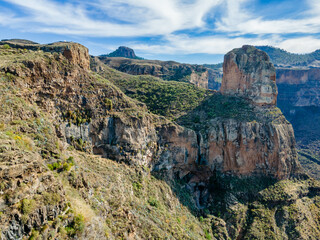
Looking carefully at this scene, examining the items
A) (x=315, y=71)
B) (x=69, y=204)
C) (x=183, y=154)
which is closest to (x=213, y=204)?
(x=183, y=154)

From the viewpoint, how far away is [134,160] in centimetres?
3794

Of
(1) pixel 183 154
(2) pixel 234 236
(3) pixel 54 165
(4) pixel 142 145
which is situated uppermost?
(3) pixel 54 165

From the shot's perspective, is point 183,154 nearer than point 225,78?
Yes

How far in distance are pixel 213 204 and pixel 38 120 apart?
44482 mm

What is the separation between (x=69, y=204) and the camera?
58.4ft

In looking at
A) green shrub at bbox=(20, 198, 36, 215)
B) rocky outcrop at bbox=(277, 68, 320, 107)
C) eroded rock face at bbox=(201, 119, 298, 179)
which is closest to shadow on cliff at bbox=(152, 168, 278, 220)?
eroded rock face at bbox=(201, 119, 298, 179)

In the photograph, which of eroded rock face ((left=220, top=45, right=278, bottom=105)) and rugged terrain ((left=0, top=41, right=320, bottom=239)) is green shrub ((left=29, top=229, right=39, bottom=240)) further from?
eroded rock face ((left=220, top=45, right=278, bottom=105))

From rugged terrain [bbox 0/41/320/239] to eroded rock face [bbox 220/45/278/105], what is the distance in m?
0.99

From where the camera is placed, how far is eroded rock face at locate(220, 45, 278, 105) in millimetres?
63997

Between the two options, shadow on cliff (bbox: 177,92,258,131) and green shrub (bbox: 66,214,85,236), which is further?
shadow on cliff (bbox: 177,92,258,131)

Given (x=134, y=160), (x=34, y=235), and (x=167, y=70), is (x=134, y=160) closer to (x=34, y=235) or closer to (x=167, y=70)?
(x=34, y=235)

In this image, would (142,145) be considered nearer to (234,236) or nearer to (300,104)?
(234,236)

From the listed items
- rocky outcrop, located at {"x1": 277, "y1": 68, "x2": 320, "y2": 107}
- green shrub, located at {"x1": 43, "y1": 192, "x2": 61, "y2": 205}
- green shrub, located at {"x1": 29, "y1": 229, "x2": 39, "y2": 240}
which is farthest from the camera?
rocky outcrop, located at {"x1": 277, "y1": 68, "x2": 320, "y2": 107}

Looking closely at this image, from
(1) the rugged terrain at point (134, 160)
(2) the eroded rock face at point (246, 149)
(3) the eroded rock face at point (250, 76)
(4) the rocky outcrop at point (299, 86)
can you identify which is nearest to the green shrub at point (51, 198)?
(1) the rugged terrain at point (134, 160)
